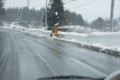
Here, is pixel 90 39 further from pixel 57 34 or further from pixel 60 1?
pixel 60 1

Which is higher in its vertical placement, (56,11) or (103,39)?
(56,11)

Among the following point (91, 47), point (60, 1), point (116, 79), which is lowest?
point (91, 47)

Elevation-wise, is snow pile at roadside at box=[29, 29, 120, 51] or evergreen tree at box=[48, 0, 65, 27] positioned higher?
evergreen tree at box=[48, 0, 65, 27]

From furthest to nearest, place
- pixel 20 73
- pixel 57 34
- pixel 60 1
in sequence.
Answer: pixel 60 1, pixel 57 34, pixel 20 73

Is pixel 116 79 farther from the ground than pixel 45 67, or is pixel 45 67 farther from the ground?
pixel 116 79

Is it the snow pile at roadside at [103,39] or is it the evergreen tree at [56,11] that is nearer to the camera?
the snow pile at roadside at [103,39]

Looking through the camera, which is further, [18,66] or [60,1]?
[60,1]

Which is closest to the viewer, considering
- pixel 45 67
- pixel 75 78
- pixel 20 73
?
pixel 75 78

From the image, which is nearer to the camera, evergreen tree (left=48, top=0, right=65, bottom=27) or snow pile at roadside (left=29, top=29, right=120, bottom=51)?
snow pile at roadside (left=29, top=29, right=120, bottom=51)

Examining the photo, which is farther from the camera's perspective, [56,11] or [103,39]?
[56,11]

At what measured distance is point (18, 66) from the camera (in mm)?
11633

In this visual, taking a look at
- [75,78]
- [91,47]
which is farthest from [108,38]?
[75,78]

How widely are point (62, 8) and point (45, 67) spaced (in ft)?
171

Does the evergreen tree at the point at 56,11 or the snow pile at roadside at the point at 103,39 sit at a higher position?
the evergreen tree at the point at 56,11
